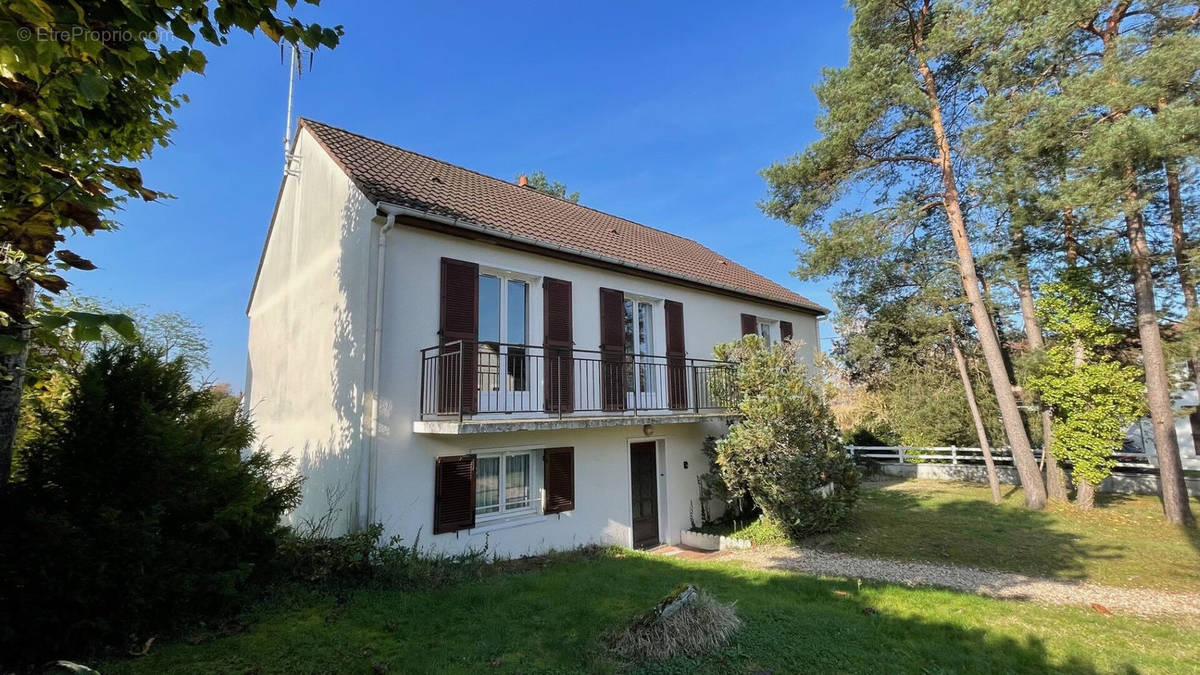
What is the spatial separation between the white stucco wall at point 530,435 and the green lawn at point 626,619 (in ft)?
5.75

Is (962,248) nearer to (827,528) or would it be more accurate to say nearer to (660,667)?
(827,528)

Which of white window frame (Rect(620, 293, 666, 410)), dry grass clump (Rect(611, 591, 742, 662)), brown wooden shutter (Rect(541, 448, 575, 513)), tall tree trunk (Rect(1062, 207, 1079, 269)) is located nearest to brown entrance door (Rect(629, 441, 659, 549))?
white window frame (Rect(620, 293, 666, 410))

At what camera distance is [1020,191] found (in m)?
11.6

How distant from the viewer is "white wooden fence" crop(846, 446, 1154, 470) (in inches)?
692

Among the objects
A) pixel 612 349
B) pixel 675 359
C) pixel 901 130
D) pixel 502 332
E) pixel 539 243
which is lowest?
pixel 675 359

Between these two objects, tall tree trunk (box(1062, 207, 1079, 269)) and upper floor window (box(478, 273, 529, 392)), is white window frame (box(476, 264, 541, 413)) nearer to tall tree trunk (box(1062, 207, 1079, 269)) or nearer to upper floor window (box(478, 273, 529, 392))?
upper floor window (box(478, 273, 529, 392))

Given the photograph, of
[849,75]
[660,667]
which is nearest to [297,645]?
[660,667]

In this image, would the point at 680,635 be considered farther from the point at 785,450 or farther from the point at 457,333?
the point at 785,450

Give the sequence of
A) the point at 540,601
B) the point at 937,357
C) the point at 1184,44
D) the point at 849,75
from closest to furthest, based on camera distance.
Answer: the point at 540,601 < the point at 1184,44 < the point at 849,75 < the point at 937,357

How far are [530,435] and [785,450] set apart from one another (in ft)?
16.2

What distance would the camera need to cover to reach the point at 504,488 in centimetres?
875

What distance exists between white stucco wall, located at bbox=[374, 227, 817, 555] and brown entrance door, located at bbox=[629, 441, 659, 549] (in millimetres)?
203

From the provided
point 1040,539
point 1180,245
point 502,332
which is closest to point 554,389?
point 502,332

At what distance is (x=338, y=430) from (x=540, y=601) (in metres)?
4.48
